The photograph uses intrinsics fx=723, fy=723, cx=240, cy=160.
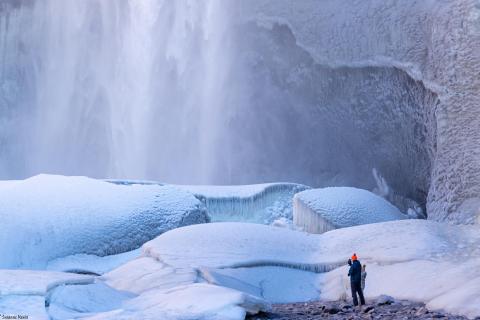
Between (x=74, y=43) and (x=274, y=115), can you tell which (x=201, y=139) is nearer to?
(x=274, y=115)

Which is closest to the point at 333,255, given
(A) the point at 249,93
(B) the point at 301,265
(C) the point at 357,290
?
(B) the point at 301,265

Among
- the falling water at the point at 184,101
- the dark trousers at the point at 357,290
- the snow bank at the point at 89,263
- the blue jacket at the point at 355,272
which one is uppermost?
the falling water at the point at 184,101

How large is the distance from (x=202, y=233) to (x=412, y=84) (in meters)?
5.98

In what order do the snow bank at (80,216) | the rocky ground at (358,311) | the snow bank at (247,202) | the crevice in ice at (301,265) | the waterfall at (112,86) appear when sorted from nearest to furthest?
the rocky ground at (358,311) → the crevice in ice at (301,265) → the snow bank at (80,216) → the snow bank at (247,202) → the waterfall at (112,86)

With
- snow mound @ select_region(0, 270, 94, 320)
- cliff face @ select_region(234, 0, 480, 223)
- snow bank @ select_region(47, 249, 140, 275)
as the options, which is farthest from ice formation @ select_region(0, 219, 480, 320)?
cliff face @ select_region(234, 0, 480, 223)

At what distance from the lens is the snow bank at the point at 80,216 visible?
10.5m

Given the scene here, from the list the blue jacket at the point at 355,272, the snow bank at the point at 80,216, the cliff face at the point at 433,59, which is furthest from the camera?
the cliff face at the point at 433,59

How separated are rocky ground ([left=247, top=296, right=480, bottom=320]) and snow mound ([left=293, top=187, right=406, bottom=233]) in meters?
3.74

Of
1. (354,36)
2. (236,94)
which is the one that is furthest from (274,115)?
(354,36)

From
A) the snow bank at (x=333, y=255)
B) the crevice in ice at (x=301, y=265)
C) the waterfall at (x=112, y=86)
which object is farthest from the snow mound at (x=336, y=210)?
the waterfall at (x=112, y=86)

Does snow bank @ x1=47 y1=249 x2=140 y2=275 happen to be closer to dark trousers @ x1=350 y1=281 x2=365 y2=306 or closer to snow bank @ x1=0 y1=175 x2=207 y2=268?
snow bank @ x1=0 y1=175 x2=207 y2=268

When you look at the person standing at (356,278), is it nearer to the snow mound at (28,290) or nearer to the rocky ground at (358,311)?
the rocky ground at (358,311)

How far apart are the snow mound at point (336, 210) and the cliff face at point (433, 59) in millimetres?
970

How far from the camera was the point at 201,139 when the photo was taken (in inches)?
770
